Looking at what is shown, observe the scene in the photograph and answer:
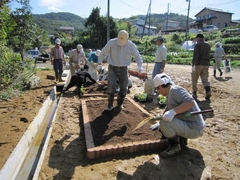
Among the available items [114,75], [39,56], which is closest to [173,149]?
[114,75]

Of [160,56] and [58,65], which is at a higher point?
[160,56]

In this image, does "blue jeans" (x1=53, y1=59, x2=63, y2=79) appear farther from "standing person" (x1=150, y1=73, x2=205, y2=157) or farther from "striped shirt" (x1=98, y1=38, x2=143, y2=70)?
"standing person" (x1=150, y1=73, x2=205, y2=157)

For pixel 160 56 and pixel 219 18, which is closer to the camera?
pixel 160 56

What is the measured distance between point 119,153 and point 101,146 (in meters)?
0.28

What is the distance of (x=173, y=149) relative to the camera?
9.44 feet

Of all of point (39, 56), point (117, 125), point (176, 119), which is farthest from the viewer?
point (39, 56)

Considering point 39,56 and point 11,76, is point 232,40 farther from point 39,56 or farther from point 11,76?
point 11,76

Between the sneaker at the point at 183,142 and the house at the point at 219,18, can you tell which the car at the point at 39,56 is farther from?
the house at the point at 219,18

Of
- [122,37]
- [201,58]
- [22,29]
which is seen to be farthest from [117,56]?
[22,29]

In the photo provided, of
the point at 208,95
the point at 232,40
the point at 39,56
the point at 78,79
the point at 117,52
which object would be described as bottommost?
the point at 208,95

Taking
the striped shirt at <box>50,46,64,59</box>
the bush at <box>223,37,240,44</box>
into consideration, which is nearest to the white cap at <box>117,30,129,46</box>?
the striped shirt at <box>50,46,64,59</box>

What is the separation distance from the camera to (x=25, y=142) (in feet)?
11.2

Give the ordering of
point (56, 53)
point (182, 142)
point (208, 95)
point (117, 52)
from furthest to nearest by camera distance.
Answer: point (56, 53), point (208, 95), point (117, 52), point (182, 142)

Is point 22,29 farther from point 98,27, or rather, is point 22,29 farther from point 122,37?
point 98,27
